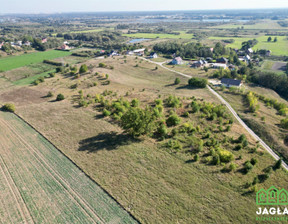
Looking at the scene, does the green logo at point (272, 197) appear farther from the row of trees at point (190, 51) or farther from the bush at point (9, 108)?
the row of trees at point (190, 51)

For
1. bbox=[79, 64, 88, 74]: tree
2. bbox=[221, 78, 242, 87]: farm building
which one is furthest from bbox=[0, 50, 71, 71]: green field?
bbox=[221, 78, 242, 87]: farm building

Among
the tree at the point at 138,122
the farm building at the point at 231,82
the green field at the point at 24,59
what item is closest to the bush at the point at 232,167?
the tree at the point at 138,122

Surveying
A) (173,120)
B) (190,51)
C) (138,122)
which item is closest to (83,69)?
(138,122)

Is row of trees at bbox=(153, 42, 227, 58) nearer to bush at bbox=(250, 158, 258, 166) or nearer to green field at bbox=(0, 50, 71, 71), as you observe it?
green field at bbox=(0, 50, 71, 71)

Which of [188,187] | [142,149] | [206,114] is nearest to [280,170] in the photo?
[188,187]

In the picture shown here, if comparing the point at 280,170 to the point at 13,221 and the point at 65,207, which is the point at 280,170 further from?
the point at 13,221

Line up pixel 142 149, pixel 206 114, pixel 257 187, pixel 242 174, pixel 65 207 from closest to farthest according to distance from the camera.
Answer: pixel 65 207
pixel 257 187
pixel 242 174
pixel 142 149
pixel 206 114
